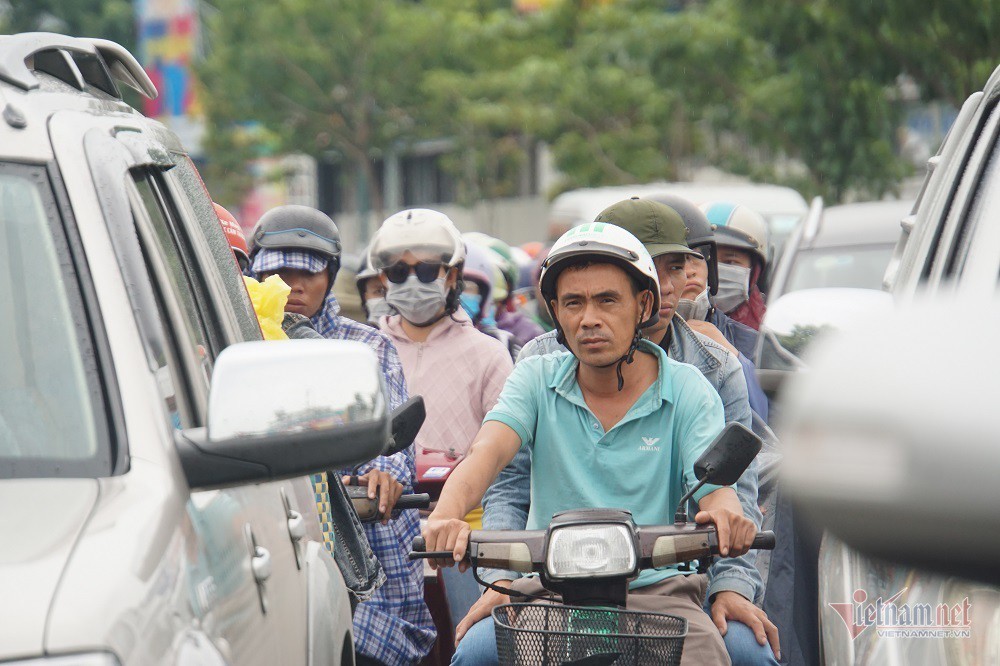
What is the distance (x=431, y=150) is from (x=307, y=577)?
53039mm

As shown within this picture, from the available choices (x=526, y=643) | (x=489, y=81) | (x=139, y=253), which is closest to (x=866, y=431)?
(x=139, y=253)

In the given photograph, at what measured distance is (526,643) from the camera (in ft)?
10.1

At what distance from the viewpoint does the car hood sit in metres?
1.76

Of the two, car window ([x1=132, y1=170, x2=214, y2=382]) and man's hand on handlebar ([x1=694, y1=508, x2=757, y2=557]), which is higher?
car window ([x1=132, y1=170, x2=214, y2=382])

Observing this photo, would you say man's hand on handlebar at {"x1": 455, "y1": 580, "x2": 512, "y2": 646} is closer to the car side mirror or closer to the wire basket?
the wire basket

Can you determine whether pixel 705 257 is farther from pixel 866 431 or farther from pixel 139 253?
pixel 866 431

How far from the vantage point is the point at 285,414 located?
7.02 feet

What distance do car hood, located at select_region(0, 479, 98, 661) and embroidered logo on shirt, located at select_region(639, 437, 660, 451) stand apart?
73.2 inches

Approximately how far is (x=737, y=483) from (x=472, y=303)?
397cm

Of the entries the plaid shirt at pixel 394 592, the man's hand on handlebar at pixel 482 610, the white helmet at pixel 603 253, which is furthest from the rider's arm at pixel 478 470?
the plaid shirt at pixel 394 592

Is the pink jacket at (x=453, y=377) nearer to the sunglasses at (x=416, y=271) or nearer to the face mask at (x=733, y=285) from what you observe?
the sunglasses at (x=416, y=271)

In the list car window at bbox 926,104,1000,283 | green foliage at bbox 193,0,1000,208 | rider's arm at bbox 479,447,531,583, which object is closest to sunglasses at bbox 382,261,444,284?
rider's arm at bbox 479,447,531,583

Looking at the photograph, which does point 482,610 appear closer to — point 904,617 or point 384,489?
point 384,489

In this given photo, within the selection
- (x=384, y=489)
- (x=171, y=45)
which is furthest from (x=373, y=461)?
(x=171, y=45)
